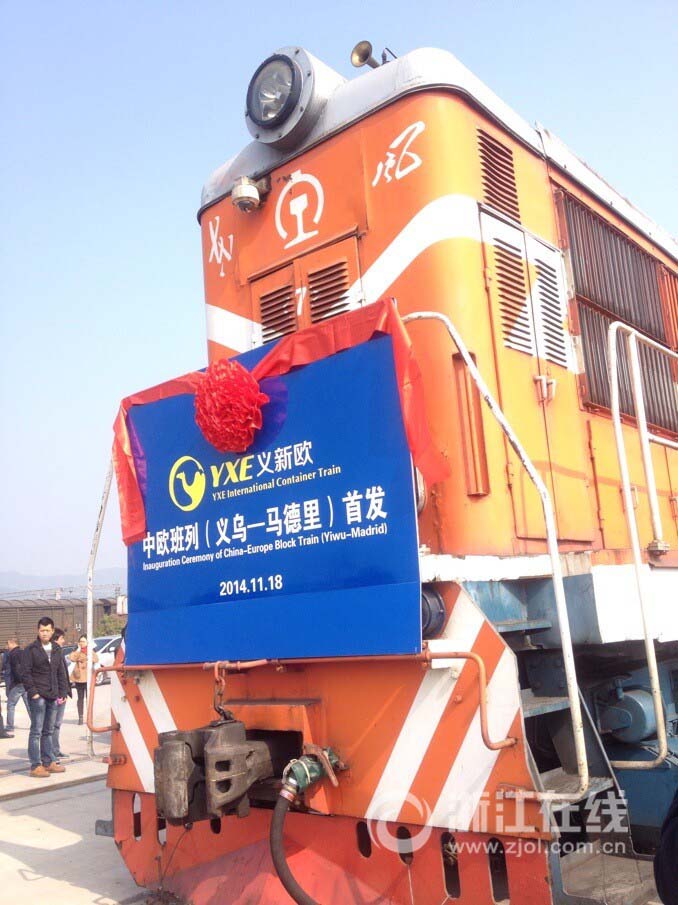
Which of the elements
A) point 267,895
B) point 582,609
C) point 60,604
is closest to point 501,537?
point 582,609

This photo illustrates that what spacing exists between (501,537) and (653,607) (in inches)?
25.1

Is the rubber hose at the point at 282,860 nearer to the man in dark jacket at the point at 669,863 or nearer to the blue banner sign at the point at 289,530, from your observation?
the blue banner sign at the point at 289,530

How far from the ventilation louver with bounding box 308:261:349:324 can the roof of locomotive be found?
664mm

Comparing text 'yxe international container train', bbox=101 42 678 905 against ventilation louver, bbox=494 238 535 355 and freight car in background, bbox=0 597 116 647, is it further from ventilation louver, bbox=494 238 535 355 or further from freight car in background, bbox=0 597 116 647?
freight car in background, bbox=0 597 116 647

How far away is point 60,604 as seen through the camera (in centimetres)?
2936

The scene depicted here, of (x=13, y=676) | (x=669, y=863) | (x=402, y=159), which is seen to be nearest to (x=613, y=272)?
(x=402, y=159)

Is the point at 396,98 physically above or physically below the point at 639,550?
above

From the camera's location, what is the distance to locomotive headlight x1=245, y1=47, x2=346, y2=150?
410 cm

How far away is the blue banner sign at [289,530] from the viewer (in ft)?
10.2

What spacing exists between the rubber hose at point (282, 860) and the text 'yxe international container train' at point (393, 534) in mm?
10

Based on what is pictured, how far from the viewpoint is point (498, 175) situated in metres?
4.01

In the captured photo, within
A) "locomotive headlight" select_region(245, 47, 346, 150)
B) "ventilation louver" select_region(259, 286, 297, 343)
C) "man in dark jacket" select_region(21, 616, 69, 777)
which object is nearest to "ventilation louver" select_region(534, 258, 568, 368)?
"ventilation louver" select_region(259, 286, 297, 343)

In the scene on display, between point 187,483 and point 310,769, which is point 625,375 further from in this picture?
point 310,769

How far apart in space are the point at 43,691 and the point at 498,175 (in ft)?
22.9
